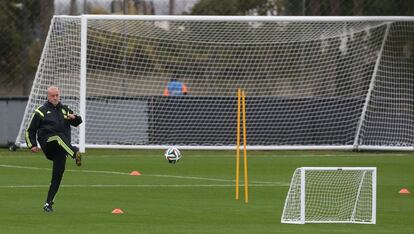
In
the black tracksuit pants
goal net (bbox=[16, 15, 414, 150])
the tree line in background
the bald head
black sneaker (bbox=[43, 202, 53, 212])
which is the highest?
the tree line in background

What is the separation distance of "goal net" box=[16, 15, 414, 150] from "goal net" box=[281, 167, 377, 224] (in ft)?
40.4

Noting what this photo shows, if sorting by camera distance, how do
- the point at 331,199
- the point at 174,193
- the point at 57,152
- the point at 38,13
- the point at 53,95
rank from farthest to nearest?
the point at 38,13
the point at 174,193
the point at 331,199
the point at 57,152
the point at 53,95

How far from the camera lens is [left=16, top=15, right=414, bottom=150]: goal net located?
3622 centimetres

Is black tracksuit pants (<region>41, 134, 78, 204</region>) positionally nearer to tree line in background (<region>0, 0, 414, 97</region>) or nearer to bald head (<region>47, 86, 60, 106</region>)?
bald head (<region>47, 86, 60, 106</region>)

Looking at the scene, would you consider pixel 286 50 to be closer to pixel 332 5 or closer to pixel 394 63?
pixel 394 63

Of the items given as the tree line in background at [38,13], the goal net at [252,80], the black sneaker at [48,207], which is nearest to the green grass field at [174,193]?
the black sneaker at [48,207]

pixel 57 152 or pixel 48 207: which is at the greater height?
pixel 57 152

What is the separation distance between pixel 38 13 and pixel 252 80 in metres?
8.44

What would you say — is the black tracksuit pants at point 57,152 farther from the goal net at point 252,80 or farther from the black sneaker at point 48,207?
the goal net at point 252,80

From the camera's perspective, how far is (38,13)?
42500 millimetres

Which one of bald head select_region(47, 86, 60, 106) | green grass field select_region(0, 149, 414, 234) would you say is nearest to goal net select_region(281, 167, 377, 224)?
green grass field select_region(0, 149, 414, 234)

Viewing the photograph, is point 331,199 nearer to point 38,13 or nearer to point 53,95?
point 53,95

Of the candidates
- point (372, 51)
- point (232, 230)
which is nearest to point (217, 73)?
point (372, 51)

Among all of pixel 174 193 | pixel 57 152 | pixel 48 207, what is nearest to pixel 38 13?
pixel 174 193
